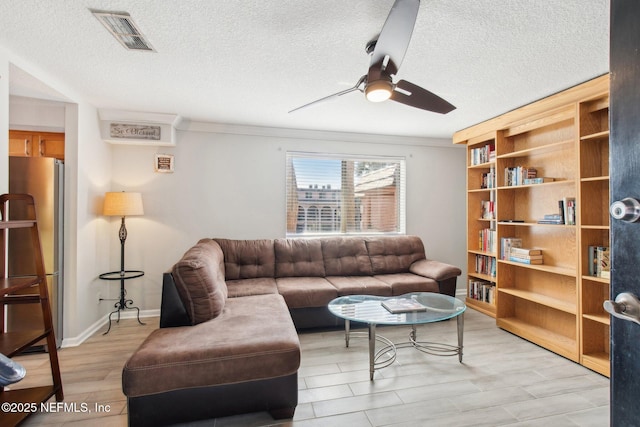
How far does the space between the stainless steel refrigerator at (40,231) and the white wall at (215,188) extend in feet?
2.75

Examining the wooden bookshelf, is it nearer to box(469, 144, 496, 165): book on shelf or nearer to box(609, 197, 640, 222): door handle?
box(609, 197, 640, 222): door handle

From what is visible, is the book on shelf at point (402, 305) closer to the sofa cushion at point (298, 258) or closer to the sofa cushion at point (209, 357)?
the sofa cushion at point (209, 357)

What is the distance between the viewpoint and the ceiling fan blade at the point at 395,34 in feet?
4.43

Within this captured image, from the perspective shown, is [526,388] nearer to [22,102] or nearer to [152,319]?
[152,319]

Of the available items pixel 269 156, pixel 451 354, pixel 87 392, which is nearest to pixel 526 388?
pixel 451 354

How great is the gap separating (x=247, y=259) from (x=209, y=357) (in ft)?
6.24

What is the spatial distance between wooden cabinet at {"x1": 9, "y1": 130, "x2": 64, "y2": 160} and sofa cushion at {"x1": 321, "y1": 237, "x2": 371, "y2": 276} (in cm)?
296

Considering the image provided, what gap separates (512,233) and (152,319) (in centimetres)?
425

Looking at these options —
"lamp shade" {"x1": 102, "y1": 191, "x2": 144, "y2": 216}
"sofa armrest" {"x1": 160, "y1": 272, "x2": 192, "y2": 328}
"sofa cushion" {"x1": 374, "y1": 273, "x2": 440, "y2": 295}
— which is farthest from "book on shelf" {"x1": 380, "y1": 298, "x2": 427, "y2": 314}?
"lamp shade" {"x1": 102, "y1": 191, "x2": 144, "y2": 216}

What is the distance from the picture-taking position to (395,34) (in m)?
1.51

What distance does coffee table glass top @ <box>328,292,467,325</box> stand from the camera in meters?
2.28

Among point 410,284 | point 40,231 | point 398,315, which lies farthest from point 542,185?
point 40,231

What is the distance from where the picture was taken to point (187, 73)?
242 centimetres

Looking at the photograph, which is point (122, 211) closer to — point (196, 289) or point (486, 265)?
point (196, 289)
